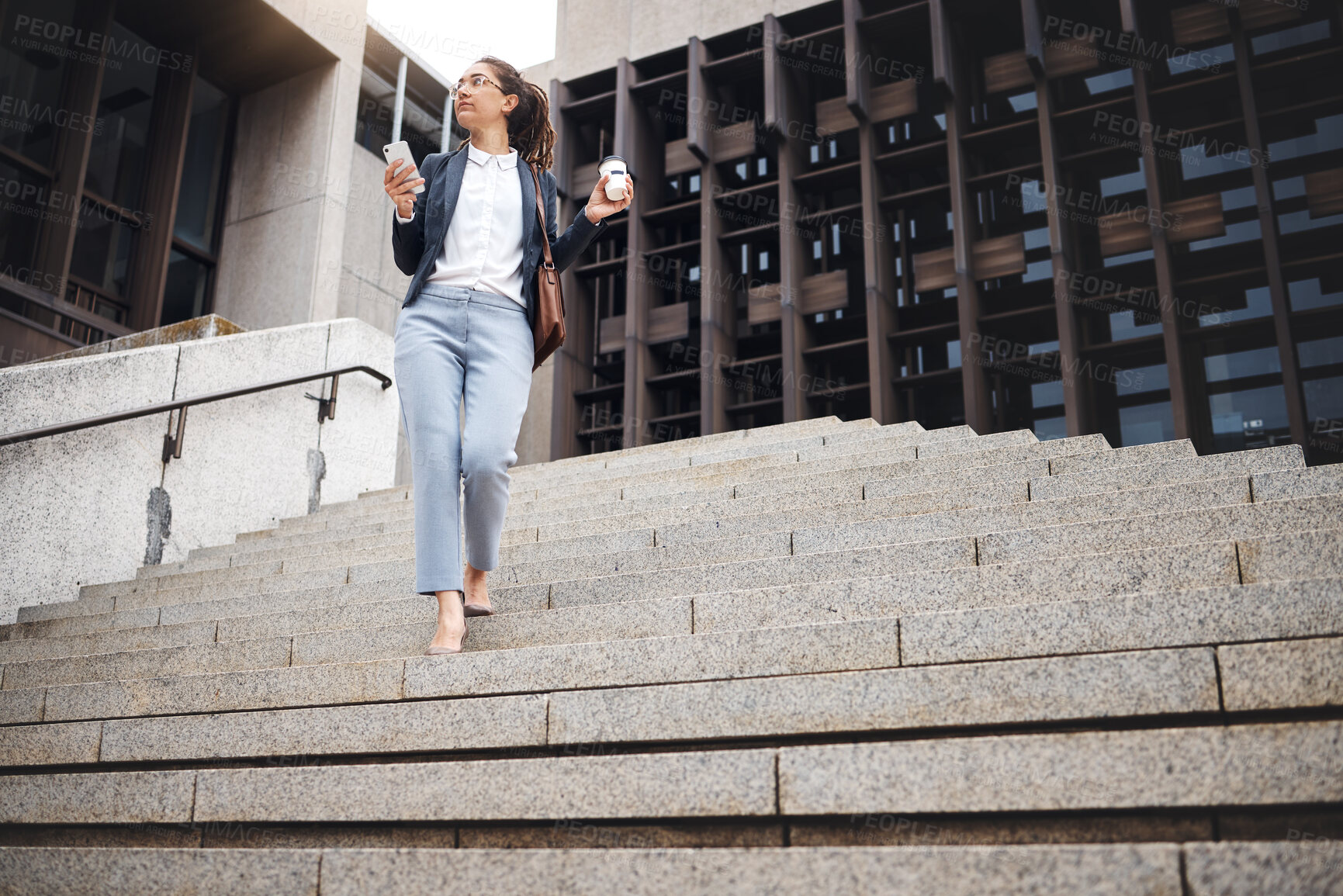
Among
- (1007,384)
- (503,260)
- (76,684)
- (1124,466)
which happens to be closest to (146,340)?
(76,684)

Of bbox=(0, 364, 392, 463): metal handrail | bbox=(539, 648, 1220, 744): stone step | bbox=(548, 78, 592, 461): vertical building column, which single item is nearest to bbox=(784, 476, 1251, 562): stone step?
bbox=(539, 648, 1220, 744): stone step

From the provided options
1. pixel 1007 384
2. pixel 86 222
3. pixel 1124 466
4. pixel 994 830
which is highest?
pixel 86 222

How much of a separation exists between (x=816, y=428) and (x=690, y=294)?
6.23 m

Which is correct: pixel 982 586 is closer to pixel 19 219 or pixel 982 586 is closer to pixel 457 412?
pixel 457 412

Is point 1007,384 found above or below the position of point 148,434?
above

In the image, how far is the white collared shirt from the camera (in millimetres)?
2793

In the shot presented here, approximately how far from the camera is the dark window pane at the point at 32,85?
9.64 m

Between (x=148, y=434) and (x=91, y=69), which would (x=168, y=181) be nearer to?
(x=91, y=69)

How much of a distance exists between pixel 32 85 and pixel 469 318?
934 centimetres

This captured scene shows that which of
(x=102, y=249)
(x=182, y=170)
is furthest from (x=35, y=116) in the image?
(x=182, y=170)

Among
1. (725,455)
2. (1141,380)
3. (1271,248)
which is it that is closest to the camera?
(725,455)

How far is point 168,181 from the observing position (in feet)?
35.8

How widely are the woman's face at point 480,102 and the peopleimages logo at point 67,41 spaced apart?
9.09 m

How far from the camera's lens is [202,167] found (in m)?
11.9
